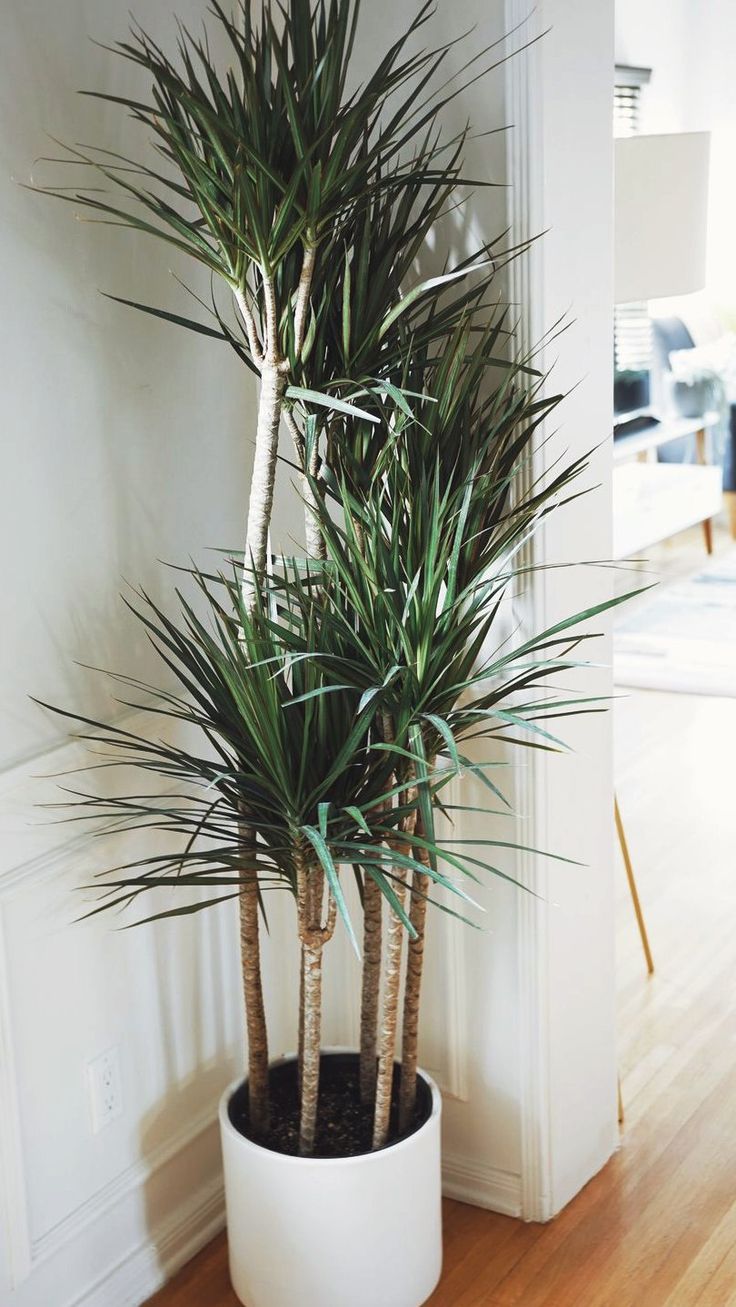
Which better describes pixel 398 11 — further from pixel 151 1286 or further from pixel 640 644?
pixel 640 644

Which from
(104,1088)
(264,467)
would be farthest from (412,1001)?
(264,467)

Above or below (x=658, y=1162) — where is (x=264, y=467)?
above

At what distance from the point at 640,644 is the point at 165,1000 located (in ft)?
12.4

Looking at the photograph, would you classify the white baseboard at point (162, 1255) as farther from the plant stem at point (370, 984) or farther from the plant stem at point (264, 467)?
the plant stem at point (264, 467)

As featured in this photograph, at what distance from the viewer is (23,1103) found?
1.92 metres

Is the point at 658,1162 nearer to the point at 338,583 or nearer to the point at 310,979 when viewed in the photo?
the point at 310,979

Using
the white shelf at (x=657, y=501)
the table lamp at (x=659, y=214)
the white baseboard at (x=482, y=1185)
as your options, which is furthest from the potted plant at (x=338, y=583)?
the white shelf at (x=657, y=501)

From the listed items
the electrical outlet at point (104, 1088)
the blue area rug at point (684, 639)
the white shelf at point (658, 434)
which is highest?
the white shelf at point (658, 434)

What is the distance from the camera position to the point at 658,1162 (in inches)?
98.0

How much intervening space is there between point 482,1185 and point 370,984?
51cm

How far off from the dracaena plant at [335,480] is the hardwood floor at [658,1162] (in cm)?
41

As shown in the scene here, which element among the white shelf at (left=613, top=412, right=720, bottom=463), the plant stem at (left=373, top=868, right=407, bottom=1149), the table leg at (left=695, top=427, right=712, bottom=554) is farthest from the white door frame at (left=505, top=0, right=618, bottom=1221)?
the table leg at (left=695, top=427, right=712, bottom=554)

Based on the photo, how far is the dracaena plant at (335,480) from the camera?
5.42 ft

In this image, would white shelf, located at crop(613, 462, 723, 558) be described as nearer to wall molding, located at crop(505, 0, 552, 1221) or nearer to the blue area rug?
the blue area rug
